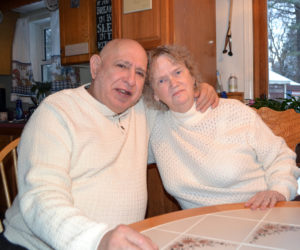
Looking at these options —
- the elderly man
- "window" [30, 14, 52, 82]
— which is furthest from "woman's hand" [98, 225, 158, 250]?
"window" [30, 14, 52, 82]

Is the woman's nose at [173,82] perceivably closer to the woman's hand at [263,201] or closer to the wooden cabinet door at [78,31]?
the woman's hand at [263,201]

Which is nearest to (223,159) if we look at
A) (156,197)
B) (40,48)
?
(156,197)

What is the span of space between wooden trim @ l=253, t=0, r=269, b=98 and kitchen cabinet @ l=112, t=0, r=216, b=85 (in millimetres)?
353

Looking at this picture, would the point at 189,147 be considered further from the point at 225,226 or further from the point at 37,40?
the point at 37,40

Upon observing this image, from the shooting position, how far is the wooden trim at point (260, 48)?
2730mm

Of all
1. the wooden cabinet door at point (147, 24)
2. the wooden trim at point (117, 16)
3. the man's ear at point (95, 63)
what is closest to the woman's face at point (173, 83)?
the man's ear at point (95, 63)

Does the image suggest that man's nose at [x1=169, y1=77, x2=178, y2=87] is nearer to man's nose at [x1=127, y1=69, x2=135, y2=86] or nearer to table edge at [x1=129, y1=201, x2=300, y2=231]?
man's nose at [x1=127, y1=69, x2=135, y2=86]

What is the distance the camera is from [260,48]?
276 centimetres

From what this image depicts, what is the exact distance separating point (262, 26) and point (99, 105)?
6.74 feet

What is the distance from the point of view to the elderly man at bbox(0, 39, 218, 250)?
2.36ft

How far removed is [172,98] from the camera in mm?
1364

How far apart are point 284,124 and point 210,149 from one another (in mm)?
515

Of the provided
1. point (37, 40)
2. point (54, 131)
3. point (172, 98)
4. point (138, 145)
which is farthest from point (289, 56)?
point (37, 40)

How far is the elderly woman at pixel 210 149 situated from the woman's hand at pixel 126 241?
72cm
